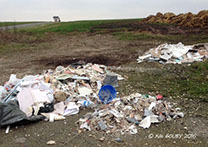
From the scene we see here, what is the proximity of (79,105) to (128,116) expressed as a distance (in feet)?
4.16

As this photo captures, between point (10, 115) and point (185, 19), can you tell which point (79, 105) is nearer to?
point (10, 115)

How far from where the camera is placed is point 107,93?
4.85 metres

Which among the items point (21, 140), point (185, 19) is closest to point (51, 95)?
point (21, 140)

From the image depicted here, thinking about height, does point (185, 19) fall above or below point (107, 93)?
above

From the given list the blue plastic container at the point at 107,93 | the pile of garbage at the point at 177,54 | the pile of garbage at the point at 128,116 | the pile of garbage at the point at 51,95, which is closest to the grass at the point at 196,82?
the pile of garbage at the point at 177,54

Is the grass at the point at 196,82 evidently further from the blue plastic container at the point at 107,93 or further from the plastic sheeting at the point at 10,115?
the plastic sheeting at the point at 10,115

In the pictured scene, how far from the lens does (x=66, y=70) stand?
6.41 meters

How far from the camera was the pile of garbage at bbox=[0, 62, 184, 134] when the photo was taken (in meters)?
3.78

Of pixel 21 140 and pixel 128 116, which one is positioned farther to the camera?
pixel 128 116

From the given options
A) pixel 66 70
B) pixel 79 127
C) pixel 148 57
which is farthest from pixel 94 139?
pixel 148 57

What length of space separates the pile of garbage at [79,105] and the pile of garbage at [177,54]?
366cm

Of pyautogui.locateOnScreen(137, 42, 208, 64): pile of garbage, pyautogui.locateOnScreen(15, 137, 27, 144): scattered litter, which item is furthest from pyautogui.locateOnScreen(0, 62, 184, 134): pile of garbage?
pyautogui.locateOnScreen(137, 42, 208, 64): pile of garbage

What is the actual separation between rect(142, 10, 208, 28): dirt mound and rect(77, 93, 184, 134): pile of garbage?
16578mm

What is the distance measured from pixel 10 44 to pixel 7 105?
38.8ft
